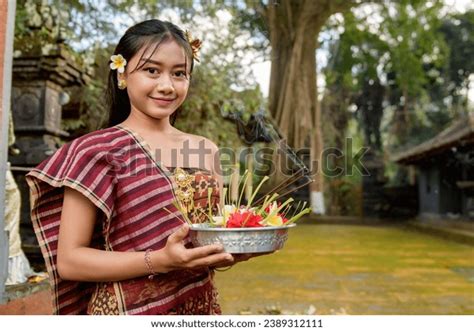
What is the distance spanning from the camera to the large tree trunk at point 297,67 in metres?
9.62

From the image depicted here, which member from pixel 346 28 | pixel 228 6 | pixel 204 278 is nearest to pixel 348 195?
pixel 346 28

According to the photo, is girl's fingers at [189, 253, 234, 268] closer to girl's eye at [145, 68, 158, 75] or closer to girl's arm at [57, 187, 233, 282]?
girl's arm at [57, 187, 233, 282]

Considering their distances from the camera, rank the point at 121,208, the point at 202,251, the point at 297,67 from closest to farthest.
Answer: the point at 202,251 → the point at 121,208 → the point at 297,67

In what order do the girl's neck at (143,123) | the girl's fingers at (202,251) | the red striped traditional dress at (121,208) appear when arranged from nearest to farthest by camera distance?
Answer: the girl's fingers at (202,251) → the red striped traditional dress at (121,208) → the girl's neck at (143,123)

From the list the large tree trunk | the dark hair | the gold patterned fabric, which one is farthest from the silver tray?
the large tree trunk

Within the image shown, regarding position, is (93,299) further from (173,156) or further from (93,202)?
(173,156)

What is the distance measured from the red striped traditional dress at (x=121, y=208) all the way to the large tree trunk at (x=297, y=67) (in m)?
8.41

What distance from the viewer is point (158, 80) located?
103 centimetres

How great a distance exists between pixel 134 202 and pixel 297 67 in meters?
9.17

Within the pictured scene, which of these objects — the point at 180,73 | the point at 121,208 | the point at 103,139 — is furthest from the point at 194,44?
the point at 121,208

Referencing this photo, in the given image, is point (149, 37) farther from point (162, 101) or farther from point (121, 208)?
point (121, 208)

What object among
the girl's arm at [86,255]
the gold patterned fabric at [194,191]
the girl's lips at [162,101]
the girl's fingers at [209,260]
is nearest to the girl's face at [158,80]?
the girl's lips at [162,101]

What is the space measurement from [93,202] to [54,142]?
3209 mm

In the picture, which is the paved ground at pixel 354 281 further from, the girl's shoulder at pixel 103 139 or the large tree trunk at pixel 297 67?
the large tree trunk at pixel 297 67
